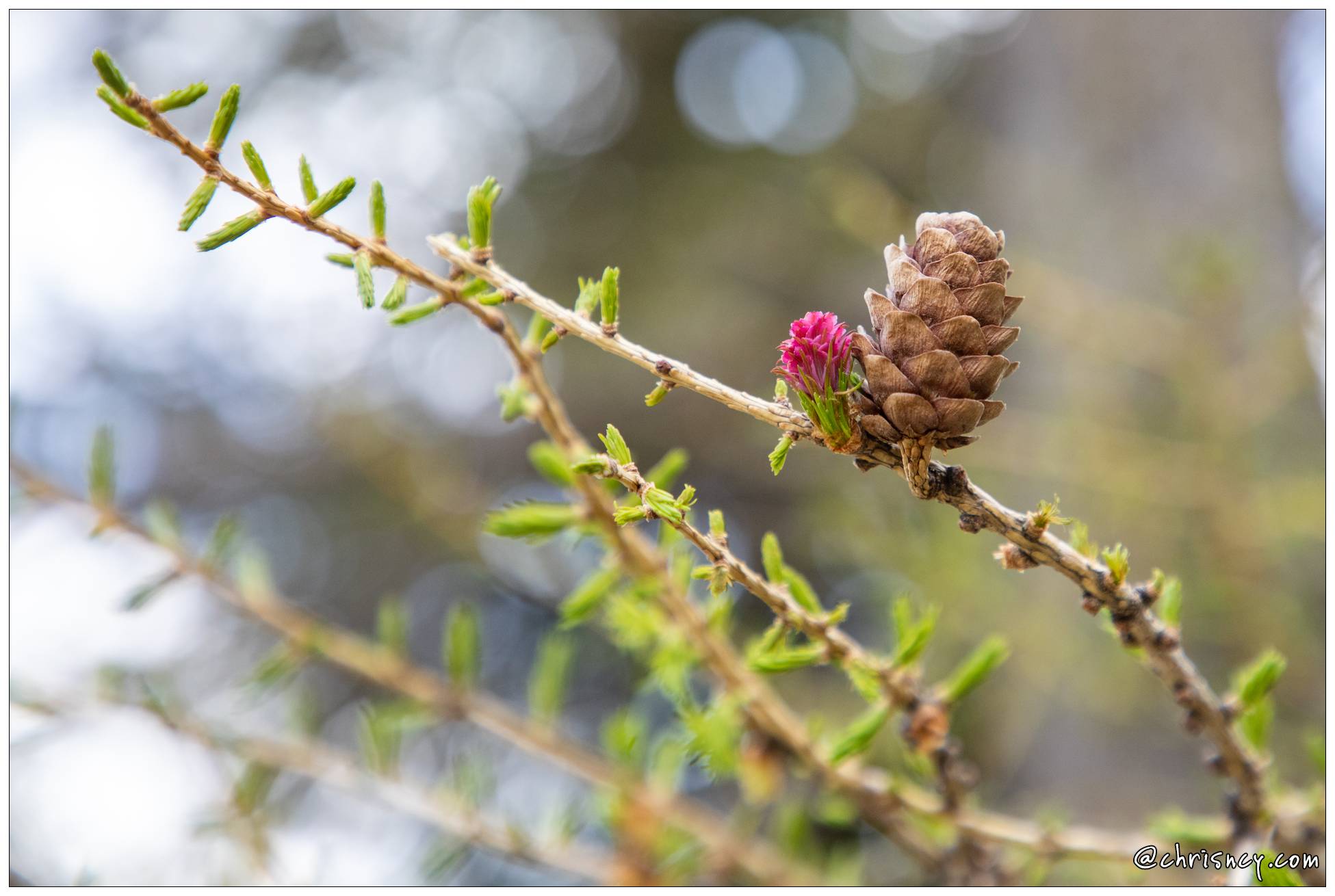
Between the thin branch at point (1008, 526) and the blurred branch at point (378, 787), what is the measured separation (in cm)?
47

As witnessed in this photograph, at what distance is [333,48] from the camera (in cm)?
258

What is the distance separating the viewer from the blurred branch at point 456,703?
72cm

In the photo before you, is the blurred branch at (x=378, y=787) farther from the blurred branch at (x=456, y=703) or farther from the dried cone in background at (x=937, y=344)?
the dried cone in background at (x=937, y=344)

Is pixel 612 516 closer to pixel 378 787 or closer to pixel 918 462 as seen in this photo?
pixel 918 462

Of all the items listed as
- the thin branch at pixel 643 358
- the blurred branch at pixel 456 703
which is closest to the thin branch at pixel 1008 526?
the thin branch at pixel 643 358

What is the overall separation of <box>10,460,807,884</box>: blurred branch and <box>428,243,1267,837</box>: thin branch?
0.40m

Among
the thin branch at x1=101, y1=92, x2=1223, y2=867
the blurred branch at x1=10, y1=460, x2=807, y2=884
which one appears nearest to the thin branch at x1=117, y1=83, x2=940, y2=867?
the thin branch at x1=101, y1=92, x2=1223, y2=867

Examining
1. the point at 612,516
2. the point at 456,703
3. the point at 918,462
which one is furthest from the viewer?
the point at 456,703

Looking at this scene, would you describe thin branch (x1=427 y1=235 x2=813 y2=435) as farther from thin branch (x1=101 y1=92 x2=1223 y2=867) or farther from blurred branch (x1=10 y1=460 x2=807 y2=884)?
blurred branch (x1=10 y1=460 x2=807 y2=884)

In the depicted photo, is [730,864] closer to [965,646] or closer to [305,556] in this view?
[965,646]

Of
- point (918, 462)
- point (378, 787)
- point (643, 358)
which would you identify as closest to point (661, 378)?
point (643, 358)

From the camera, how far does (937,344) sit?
0.36 m

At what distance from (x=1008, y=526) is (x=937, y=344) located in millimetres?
90

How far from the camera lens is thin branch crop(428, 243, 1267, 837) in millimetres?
371
